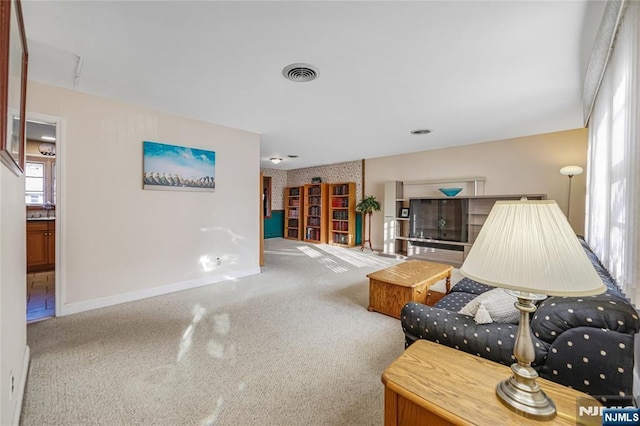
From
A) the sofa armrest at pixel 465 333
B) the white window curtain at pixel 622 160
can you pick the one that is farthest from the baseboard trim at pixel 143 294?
the white window curtain at pixel 622 160

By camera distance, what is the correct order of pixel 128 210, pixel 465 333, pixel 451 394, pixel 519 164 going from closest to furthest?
pixel 451 394 < pixel 465 333 < pixel 128 210 < pixel 519 164

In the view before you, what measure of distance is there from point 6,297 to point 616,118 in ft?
11.8

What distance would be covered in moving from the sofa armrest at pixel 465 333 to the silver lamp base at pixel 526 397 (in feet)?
1.54

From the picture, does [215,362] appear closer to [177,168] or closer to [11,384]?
[11,384]

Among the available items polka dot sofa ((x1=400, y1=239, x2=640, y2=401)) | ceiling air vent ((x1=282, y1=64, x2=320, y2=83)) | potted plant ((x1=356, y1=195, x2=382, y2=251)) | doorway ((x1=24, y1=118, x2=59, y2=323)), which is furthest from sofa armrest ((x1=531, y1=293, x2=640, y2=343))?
potted plant ((x1=356, y1=195, x2=382, y2=251))

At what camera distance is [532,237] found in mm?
825

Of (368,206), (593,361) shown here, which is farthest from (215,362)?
(368,206)

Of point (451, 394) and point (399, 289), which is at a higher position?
point (451, 394)

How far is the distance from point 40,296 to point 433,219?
6.13 metres

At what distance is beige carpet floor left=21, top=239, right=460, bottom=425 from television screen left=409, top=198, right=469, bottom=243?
2830 millimetres

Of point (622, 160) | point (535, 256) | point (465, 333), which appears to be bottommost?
point (465, 333)

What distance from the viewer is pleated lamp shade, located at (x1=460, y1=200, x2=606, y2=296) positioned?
768 mm

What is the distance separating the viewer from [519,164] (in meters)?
4.62

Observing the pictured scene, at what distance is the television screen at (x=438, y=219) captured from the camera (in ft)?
16.8
